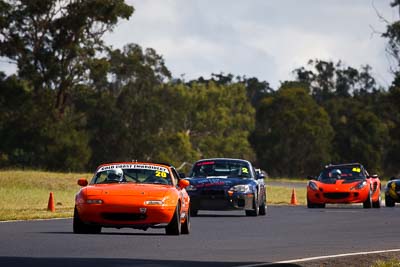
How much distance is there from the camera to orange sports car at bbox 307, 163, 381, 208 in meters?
38.0

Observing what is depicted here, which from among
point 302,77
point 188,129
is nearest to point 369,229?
point 188,129

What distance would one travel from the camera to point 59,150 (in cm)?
7975

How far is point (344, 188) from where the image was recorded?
38.0m

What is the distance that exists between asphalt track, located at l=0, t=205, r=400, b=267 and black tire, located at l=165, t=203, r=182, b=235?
17 cm

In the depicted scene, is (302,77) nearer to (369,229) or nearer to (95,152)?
(95,152)

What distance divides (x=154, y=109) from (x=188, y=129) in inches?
856

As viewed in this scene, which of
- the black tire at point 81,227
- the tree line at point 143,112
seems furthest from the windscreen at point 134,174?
the tree line at point 143,112

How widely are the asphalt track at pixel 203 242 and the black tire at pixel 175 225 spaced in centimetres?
17

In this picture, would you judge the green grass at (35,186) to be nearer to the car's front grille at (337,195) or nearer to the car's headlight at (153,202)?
the car's front grille at (337,195)

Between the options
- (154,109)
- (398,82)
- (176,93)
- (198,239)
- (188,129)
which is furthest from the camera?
(188,129)

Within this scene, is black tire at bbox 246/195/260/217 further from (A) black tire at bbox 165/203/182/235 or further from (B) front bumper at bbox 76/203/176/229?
(B) front bumper at bbox 76/203/176/229

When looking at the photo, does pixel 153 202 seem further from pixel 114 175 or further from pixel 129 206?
pixel 114 175

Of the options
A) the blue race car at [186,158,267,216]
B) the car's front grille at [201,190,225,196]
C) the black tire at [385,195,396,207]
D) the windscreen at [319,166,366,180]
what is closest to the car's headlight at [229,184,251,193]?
the blue race car at [186,158,267,216]

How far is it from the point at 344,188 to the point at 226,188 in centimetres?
859
